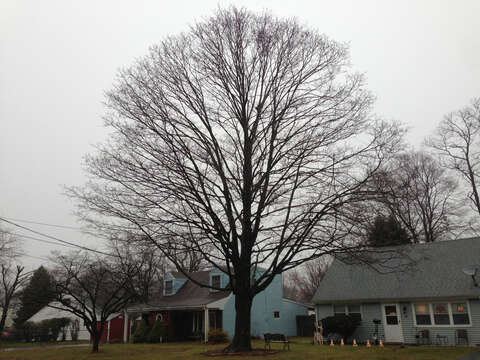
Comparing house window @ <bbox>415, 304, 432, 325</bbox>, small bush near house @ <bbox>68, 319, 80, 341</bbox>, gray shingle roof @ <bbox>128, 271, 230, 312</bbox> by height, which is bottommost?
small bush near house @ <bbox>68, 319, 80, 341</bbox>

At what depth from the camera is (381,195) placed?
1161 cm

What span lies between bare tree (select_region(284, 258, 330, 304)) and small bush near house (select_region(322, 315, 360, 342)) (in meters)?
27.0

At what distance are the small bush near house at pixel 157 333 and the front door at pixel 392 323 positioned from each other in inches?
588

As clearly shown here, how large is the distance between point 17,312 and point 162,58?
4556 cm

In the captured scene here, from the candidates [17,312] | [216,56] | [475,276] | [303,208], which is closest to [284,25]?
[216,56]

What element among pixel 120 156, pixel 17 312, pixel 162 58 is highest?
pixel 162 58

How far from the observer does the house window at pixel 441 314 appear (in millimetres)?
19219

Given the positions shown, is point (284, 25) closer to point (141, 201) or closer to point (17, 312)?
point (141, 201)

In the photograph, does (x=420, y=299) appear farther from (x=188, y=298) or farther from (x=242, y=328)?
(x=188, y=298)

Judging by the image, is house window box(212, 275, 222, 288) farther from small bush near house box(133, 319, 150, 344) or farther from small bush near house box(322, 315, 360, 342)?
small bush near house box(322, 315, 360, 342)

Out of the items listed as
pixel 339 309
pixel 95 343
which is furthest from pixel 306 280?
pixel 95 343

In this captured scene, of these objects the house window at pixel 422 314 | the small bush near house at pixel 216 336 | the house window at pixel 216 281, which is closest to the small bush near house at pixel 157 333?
the house window at pixel 216 281

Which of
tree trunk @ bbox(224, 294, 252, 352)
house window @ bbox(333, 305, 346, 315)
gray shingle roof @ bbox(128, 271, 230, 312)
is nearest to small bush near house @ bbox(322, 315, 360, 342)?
house window @ bbox(333, 305, 346, 315)

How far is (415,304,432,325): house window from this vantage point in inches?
778
